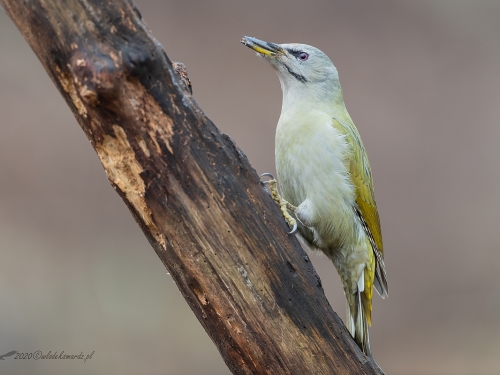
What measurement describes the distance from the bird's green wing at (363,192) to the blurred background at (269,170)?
11.1ft

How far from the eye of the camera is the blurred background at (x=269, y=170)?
254 inches

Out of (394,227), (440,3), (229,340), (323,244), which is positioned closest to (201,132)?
(229,340)

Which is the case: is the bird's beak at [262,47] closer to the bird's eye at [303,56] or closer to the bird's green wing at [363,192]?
the bird's eye at [303,56]

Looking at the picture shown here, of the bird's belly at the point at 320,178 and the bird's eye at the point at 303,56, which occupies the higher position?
the bird's eye at the point at 303,56

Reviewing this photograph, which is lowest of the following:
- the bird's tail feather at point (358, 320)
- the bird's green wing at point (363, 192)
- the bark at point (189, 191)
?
the bird's tail feather at point (358, 320)

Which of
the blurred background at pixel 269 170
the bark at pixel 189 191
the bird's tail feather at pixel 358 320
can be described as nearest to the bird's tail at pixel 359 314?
the bird's tail feather at pixel 358 320

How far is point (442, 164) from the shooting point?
7.58 m

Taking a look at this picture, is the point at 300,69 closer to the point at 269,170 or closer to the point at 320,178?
the point at 320,178

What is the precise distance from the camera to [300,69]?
12.5ft

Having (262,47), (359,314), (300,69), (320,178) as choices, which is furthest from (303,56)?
(359,314)

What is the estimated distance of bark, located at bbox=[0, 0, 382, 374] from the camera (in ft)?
6.86

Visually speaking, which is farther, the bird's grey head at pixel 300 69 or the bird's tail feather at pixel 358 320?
the bird's grey head at pixel 300 69

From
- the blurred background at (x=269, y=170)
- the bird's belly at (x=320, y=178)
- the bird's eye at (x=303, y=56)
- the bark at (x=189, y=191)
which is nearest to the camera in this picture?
the bark at (x=189, y=191)

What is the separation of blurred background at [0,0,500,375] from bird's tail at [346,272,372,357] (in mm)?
3231
